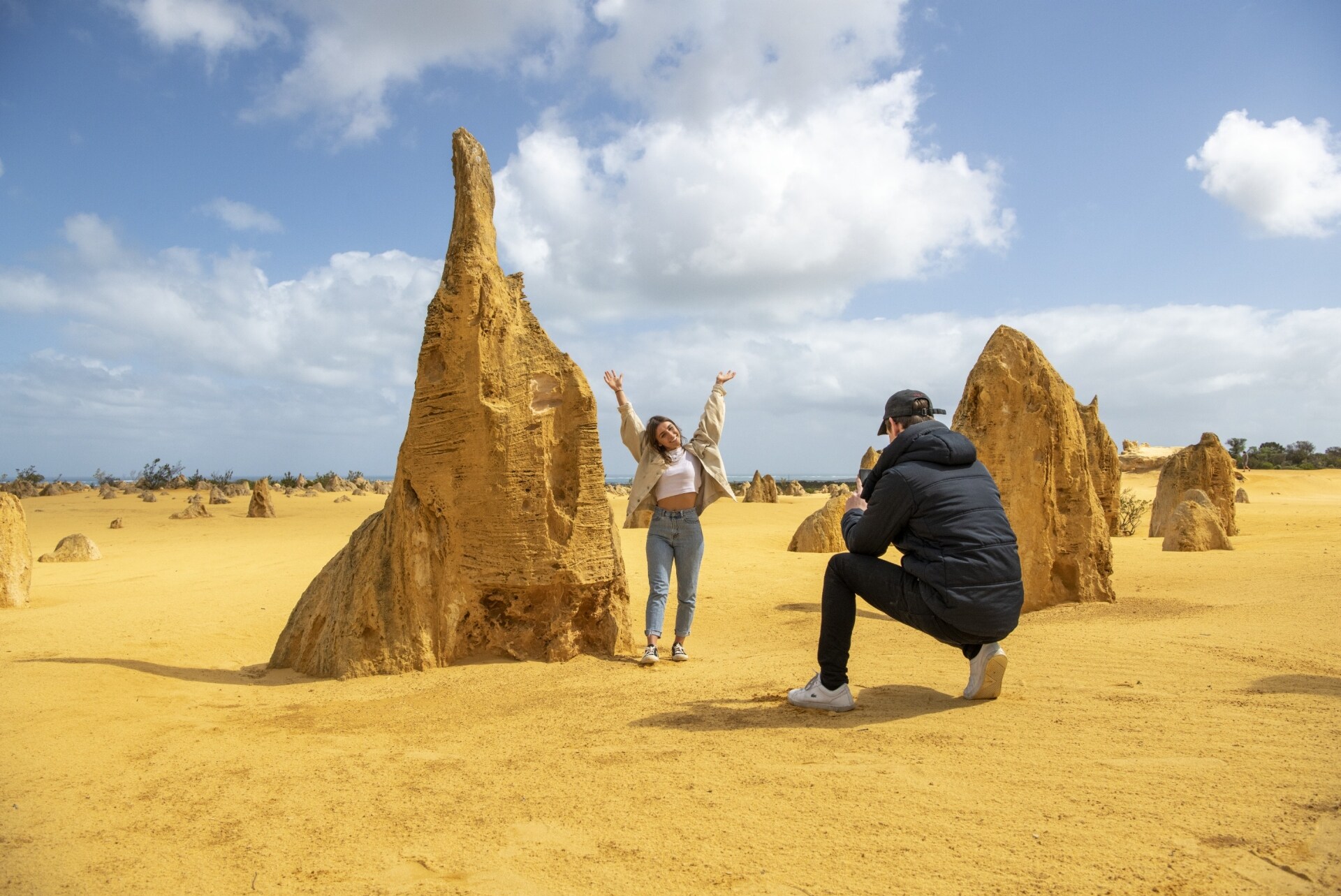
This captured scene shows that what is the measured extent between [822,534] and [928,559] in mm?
10742

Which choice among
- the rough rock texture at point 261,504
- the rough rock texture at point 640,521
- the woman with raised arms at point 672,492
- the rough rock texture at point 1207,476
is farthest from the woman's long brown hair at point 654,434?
the rough rock texture at point 261,504

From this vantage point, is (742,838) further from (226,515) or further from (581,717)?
(226,515)

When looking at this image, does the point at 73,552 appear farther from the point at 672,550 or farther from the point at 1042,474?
the point at 1042,474

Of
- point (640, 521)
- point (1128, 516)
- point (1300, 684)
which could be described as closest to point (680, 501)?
point (1300, 684)

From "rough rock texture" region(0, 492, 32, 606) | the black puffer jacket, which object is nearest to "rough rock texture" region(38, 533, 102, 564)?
"rough rock texture" region(0, 492, 32, 606)

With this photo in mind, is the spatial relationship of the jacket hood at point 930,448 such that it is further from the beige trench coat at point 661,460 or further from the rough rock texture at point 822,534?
the rough rock texture at point 822,534

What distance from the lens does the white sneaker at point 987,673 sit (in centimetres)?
429

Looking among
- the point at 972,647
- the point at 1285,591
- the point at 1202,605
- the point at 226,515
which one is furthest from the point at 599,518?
the point at 226,515

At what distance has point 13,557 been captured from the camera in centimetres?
977

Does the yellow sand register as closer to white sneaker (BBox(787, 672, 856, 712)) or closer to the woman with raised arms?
white sneaker (BBox(787, 672, 856, 712))

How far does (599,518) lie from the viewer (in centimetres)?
645

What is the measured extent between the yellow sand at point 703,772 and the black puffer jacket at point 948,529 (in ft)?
1.80

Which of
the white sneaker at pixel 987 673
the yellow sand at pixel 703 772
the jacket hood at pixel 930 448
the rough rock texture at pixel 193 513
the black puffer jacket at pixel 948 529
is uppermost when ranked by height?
the jacket hood at pixel 930 448

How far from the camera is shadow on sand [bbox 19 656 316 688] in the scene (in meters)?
6.20
